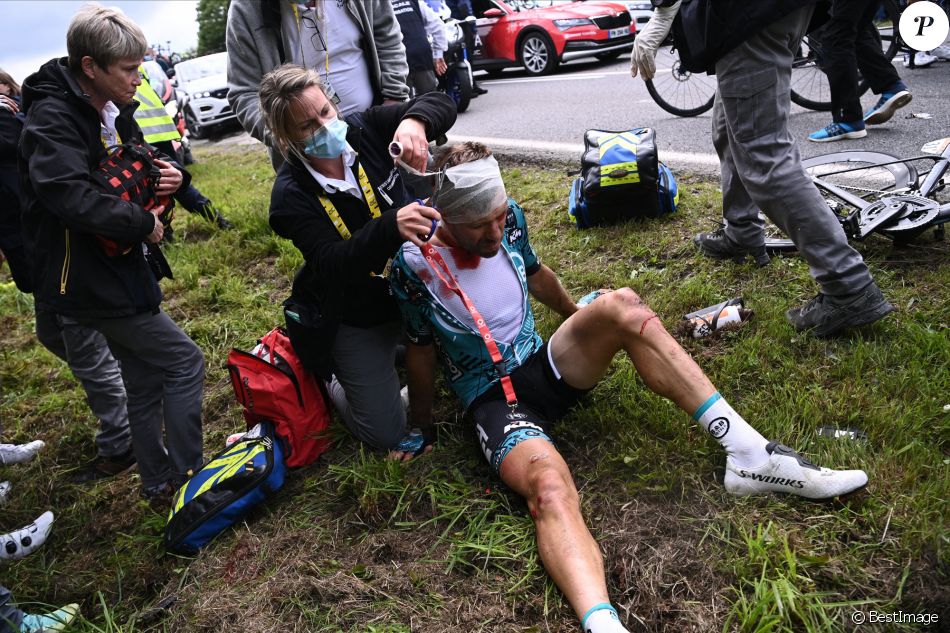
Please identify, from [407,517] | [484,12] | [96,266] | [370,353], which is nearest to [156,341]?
[96,266]

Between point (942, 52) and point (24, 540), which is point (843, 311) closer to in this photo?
point (24, 540)

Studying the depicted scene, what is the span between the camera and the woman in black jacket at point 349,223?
8.34 ft

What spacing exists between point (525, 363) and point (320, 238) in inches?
37.0

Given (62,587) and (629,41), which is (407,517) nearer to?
(62,587)

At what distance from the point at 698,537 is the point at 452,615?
2.69 ft

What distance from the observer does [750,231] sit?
359 cm

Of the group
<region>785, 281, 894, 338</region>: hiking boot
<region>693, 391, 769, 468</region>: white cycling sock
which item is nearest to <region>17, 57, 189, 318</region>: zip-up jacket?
<region>693, 391, 769, 468</region>: white cycling sock

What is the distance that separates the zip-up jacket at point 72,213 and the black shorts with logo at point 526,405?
55.8 inches

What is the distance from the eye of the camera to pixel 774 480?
2234 millimetres

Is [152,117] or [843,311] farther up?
[152,117]

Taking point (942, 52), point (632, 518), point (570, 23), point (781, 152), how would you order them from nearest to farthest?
point (632, 518) < point (781, 152) < point (942, 52) < point (570, 23)

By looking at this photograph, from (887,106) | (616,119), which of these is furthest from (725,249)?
(616,119)

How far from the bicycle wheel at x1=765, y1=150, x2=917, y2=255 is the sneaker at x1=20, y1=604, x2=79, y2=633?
3529 mm

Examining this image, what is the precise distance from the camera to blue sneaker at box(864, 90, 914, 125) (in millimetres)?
5162
